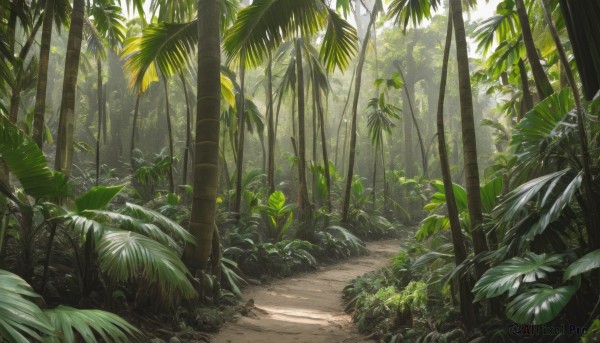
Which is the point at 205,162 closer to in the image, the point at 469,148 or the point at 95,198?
the point at 95,198

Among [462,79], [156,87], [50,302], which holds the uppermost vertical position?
[156,87]

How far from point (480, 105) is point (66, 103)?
3255 cm

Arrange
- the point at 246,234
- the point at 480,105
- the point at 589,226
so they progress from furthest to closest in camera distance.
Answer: the point at 480,105
the point at 246,234
the point at 589,226

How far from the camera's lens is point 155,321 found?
414 centimetres

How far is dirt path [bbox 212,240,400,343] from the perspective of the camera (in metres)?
4.48

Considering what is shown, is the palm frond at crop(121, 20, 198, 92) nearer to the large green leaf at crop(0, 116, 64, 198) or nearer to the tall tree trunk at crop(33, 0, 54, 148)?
the tall tree trunk at crop(33, 0, 54, 148)

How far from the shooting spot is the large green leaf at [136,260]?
319cm

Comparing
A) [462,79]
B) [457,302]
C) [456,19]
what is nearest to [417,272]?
[457,302]

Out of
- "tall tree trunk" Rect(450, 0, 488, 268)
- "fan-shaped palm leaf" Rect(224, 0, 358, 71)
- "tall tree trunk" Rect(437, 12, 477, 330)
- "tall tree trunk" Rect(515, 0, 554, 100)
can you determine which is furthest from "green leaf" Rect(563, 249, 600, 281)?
"fan-shaped palm leaf" Rect(224, 0, 358, 71)

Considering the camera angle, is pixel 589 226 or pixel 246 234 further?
pixel 246 234

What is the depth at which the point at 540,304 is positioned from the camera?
8.25 feet

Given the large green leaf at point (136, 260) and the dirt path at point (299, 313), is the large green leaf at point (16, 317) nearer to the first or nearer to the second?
the large green leaf at point (136, 260)

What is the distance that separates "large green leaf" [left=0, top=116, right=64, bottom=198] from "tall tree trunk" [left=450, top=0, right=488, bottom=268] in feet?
12.0

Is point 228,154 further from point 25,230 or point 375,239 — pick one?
point 25,230
